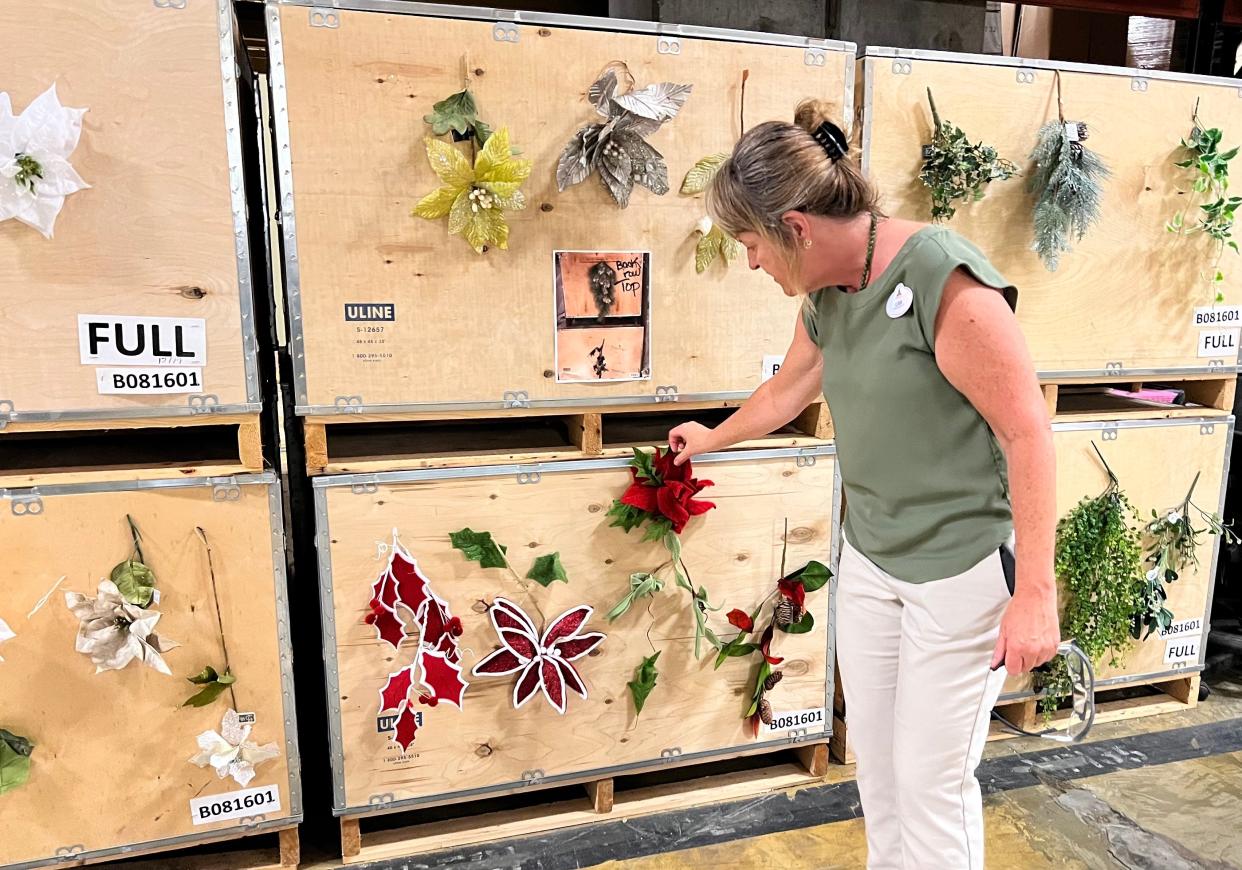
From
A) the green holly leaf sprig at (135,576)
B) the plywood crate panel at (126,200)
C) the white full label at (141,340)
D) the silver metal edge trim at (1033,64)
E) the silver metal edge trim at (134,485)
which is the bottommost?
the green holly leaf sprig at (135,576)

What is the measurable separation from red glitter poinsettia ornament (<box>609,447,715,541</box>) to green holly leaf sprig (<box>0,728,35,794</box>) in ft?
4.40

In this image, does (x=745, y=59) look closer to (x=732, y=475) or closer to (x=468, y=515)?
(x=732, y=475)

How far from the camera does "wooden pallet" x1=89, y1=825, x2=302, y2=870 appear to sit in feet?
6.79

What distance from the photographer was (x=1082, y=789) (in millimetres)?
2396

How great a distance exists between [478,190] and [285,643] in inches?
43.1

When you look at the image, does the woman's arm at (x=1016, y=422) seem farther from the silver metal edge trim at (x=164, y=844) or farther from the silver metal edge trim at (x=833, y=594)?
the silver metal edge trim at (x=164, y=844)

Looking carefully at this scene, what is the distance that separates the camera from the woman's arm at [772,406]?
1.80 metres

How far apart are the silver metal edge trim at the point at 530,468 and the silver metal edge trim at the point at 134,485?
0.44 feet

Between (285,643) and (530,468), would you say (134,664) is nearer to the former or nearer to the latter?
(285,643)

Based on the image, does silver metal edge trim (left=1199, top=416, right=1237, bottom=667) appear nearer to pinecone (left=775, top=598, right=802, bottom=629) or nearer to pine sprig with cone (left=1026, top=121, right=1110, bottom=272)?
pine sprig with cone (left=1026, top=121, right=1110, bottom=272)

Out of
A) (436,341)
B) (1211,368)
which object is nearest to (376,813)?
(436,341)

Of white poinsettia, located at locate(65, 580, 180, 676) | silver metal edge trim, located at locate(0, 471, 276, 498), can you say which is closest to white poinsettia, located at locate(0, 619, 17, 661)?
white poinsettia, located at locate(65, 580, 180, 676)

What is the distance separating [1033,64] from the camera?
2234 mm

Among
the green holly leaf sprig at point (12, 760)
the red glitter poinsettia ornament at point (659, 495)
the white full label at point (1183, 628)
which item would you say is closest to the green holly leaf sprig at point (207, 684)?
the green holly leaf sprig at point (12, 760)
